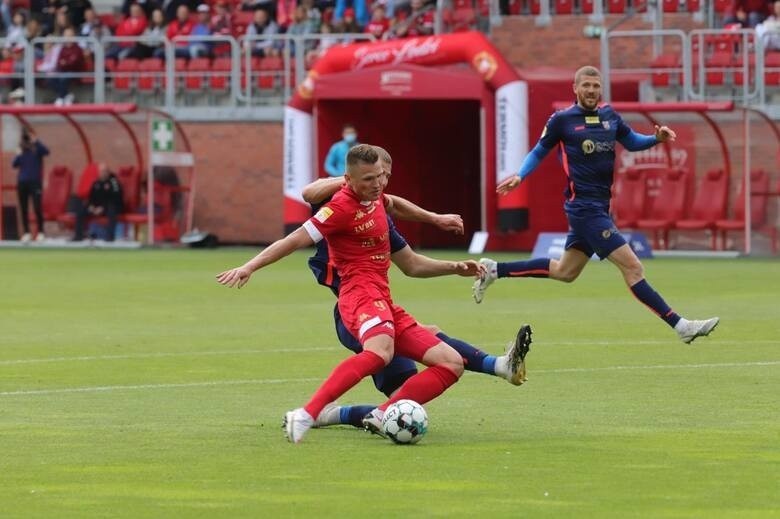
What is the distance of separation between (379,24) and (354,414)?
25.6m

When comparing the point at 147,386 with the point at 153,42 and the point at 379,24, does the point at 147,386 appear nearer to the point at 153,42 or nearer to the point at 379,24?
the point at 379,24

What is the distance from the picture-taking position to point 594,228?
15.6m

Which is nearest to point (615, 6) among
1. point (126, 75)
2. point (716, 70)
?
point (716, 70)

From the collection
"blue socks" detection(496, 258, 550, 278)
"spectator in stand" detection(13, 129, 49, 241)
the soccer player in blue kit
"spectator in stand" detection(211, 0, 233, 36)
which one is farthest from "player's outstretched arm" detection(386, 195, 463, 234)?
"spectator in stand" detection(211, 0, 233, 36)

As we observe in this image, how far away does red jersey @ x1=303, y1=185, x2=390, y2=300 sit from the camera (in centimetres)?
1018

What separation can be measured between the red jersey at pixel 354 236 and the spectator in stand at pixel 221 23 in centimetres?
2816

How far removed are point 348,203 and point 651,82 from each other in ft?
76.4

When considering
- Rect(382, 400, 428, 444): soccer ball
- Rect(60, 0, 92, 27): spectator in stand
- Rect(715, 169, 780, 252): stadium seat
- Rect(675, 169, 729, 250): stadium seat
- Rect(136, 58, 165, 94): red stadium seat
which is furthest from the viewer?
Rect(60, 0, 92, 27): spectator in stand

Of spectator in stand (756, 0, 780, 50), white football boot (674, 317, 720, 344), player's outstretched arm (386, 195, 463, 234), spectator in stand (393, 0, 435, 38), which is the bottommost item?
white football boot (674, 317, 720, 344)

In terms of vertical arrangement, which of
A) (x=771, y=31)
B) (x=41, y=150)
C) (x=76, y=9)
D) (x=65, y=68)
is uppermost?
(x=76, y=9)

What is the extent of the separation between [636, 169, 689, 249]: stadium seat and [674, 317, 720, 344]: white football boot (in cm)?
1658

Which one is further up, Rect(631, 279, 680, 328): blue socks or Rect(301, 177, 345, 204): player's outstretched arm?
Rect(301, 177, 345, 204): player's outstretched arm

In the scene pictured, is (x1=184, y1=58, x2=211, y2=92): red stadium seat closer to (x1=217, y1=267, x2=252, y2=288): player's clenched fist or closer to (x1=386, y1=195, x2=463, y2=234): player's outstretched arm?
(x1=386, y1=195, x2=463, y2=234): player's outstretched arm

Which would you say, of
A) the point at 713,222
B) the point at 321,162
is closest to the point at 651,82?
the point at 713,222
